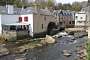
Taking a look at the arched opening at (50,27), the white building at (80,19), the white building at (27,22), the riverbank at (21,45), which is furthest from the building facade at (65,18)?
the riverbank at (21,45)

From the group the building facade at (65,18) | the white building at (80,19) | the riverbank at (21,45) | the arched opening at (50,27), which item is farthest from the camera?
the building facade at (65,18)

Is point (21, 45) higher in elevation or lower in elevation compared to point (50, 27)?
lower

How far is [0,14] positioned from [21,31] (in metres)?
6.37

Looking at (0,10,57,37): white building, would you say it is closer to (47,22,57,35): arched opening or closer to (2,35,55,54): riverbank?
(47,22,57,35): arched opening

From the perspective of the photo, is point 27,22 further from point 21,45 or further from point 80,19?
point 80,19

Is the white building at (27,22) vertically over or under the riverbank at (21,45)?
over

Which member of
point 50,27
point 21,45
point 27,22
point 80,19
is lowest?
point 21,45

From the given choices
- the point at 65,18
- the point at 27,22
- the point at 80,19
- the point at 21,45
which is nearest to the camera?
the point at 21,45

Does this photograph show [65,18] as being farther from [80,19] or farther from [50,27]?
[50,27]

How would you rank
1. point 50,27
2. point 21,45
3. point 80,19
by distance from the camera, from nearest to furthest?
point 21,45 < point 50,27 < point 80,19

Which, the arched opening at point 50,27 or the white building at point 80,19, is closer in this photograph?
the arched opening at point 50,27

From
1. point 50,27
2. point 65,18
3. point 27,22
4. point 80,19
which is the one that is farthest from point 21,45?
point 65,18

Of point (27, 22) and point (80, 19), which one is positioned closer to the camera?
point (27, 22)

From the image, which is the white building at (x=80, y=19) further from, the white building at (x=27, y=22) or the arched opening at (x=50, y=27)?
the white building at (x=27, y=22)
